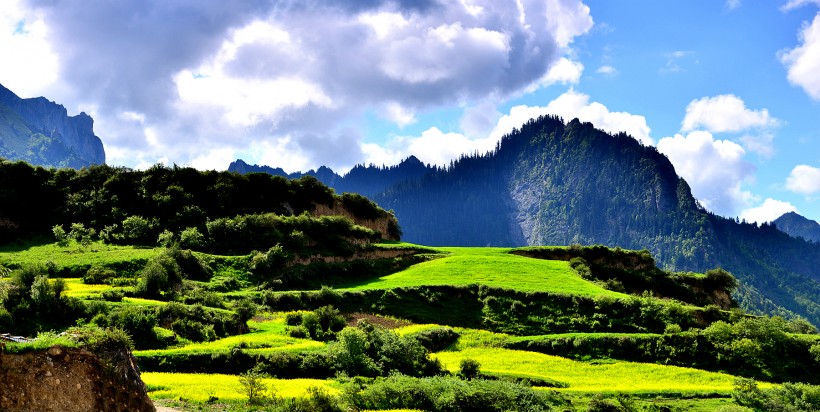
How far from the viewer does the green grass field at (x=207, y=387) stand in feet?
97.5

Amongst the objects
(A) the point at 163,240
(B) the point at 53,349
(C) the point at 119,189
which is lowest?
(B) the point at 53,349

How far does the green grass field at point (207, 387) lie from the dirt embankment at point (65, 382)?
11.3m

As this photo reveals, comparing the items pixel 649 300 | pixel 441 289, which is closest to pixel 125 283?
pixel 441 289

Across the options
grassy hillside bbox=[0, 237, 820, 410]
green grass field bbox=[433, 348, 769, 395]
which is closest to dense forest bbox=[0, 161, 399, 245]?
grassy hillside bbox=[0, 237, 820, 410]

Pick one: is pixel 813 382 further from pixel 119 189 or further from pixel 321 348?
pixel 119 189

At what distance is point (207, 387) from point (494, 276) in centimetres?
4697

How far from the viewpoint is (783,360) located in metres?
53.9

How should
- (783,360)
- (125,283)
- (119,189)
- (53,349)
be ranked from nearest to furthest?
1. (53,349)
2. (783,360)
3. (125,283)
4. (119,189)

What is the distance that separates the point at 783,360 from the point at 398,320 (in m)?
35.2

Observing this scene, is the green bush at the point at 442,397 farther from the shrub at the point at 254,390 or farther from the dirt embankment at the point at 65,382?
the dirt embankment at the point at 65,382

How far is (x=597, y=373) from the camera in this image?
49094 mm

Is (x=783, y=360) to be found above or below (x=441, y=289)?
below

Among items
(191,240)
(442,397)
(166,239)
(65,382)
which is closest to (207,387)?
(442,397)

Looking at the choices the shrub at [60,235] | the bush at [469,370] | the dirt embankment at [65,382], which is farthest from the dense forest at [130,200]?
the dirt embankment at [65,382]
